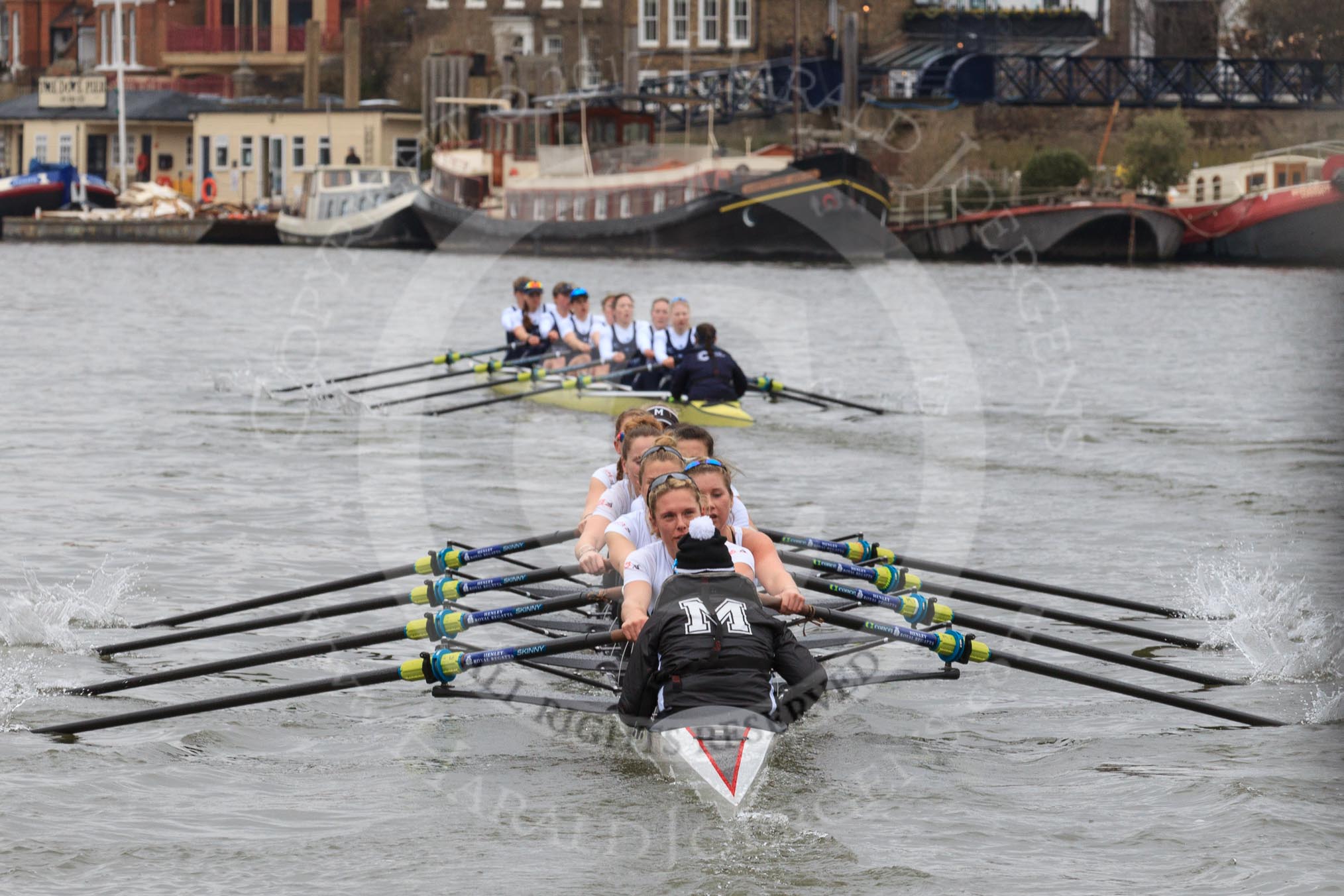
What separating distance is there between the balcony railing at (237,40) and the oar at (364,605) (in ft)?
249

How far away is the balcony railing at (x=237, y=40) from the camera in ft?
277

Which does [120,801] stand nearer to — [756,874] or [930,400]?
[756,874]

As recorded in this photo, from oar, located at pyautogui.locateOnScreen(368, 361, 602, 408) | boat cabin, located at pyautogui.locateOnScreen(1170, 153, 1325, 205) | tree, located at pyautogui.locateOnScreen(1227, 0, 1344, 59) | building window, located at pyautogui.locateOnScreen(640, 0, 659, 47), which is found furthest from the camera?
building window, located at pyautogui.locateOnScreen(640, 0, 659, 47)

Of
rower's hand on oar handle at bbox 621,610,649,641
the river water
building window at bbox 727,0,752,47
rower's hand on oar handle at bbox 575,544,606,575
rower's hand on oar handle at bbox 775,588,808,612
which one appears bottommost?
the river water

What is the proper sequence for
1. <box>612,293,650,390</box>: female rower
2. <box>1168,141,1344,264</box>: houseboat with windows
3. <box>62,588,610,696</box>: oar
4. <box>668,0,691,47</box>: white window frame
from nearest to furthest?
<box>62,588,610,696</box>: oar
<box>612,293,650,390</box>: female rower
<box>1168,141,1344,264</box>: houseboat with windows
<box>668,0,691,47</box>: white window frame

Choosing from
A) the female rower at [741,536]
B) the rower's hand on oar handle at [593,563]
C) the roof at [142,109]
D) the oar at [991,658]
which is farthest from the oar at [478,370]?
the roof at [142,109]

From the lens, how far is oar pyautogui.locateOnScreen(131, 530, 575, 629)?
11.6m

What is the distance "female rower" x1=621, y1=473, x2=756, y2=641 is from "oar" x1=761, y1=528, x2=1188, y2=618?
213 centimetres

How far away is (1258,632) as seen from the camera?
1246 cm

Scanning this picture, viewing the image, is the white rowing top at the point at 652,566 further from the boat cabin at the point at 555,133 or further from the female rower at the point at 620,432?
the boat cabin at the point at 555,133

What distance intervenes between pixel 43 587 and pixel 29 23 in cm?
9048

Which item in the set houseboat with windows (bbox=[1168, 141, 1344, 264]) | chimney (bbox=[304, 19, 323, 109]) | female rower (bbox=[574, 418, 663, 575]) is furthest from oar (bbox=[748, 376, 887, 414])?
chimney (bbox=[304, 19, 323, 109])

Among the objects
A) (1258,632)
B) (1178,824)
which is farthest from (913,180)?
(1178,824)

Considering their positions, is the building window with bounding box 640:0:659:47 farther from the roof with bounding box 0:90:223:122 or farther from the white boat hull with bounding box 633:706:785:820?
the white boat hull with bounding box 633:706:785:820
